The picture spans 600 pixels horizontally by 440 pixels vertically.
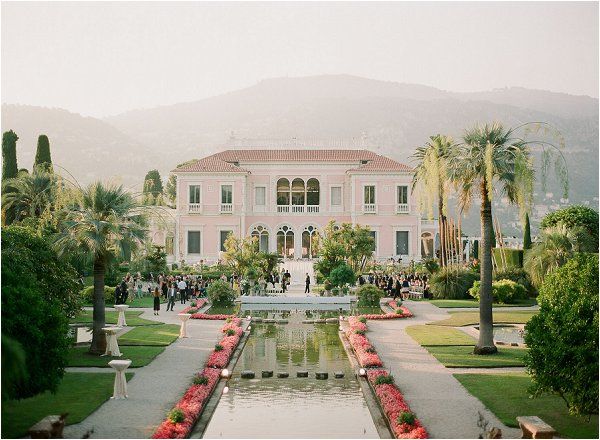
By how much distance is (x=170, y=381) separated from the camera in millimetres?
17891

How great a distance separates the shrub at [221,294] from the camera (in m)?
36.2

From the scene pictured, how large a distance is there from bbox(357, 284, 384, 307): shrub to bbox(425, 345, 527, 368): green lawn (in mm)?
13143

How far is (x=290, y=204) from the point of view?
5862 cm

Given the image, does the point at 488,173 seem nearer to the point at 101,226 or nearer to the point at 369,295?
the point at 101,226

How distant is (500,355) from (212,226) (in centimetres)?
3777

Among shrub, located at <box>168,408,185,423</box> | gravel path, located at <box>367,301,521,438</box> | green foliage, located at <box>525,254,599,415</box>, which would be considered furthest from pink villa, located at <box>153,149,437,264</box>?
shrub, located at <box>168,408,185,423</box>

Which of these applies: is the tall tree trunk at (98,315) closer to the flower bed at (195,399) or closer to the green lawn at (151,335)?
the green lawn at (151,335)

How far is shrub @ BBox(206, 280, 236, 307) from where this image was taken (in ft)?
119

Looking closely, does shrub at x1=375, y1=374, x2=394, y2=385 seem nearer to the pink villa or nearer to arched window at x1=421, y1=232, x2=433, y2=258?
the pink villa

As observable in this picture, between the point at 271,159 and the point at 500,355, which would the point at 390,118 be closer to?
the point at 271,159

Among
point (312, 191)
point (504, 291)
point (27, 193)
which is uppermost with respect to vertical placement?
point (312, 191)

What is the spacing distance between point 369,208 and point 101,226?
37.8 meters

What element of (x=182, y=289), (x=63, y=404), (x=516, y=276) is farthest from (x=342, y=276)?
(x=63, y=404)

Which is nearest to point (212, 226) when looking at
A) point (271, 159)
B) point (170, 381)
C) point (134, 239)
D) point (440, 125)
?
point (271, 159)
